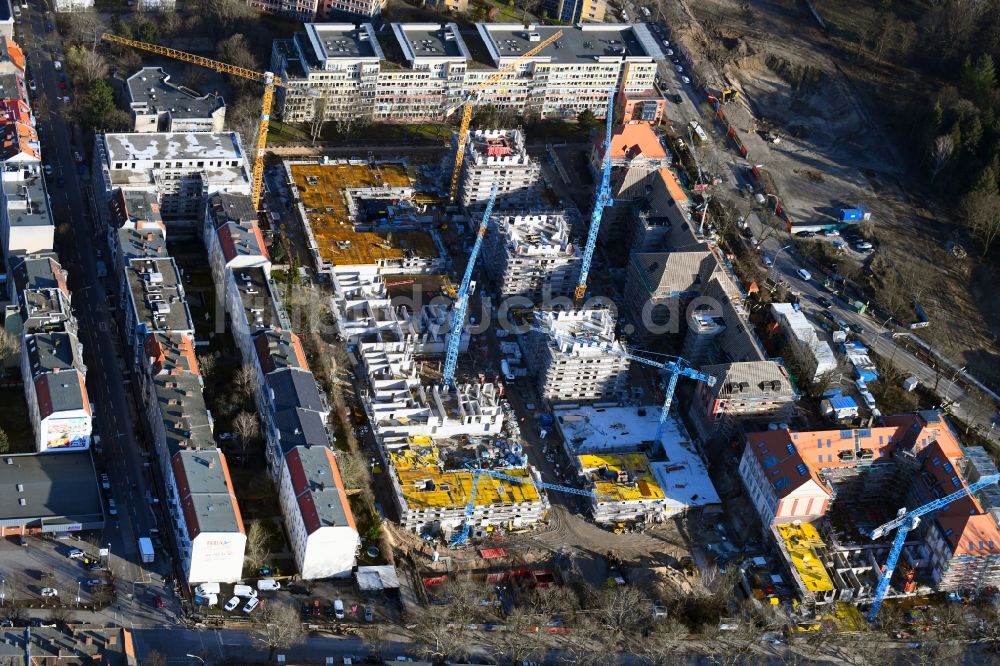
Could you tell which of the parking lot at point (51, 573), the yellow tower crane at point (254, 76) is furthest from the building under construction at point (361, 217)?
the parking lot at point (51, 573)

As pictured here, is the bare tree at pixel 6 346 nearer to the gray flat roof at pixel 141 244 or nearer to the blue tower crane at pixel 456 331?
the gray flat roof at pixel 141 244

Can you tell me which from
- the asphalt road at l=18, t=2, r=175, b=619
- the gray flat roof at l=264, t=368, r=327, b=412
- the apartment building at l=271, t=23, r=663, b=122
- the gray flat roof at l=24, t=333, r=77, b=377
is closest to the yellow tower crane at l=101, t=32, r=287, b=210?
the apartment building at l=271, t=23, r=663, b=122

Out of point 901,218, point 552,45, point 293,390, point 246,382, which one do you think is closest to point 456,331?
point 293,390

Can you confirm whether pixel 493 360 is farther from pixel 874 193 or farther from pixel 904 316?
pixel 874 193

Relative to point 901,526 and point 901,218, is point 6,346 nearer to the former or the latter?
point 901,526

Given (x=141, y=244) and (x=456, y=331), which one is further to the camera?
(x=141, y=244)

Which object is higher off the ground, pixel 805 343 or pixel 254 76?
pixel 254 76
